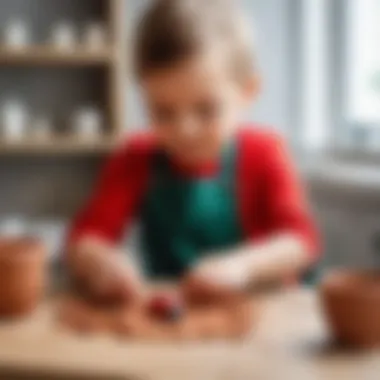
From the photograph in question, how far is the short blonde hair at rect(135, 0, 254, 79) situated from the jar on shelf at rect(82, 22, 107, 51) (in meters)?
0.48

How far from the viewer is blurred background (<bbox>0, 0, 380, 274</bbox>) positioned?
1.55m

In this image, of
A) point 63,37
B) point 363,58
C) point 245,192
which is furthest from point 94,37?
point 245,192

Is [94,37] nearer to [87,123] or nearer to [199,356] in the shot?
[87,123]

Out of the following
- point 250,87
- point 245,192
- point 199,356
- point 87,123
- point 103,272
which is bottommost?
point 199,356

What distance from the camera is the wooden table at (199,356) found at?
0.75 meters

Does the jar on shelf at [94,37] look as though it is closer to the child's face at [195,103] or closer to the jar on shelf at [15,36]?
the jar on shelf at [15,36]

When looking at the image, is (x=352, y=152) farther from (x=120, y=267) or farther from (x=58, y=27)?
(x=120, y=267)

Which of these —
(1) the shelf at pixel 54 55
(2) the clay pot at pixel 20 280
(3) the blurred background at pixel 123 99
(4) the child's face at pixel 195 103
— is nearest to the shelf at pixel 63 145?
(3) the blurred background at pixel 123 99

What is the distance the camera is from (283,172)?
1.16m

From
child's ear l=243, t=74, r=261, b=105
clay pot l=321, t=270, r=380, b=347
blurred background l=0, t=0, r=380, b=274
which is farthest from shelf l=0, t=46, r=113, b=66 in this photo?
clay pot l=321, t=270, r=380, b=347

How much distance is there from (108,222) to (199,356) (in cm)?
39

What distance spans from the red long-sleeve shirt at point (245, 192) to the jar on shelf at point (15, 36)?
465mm

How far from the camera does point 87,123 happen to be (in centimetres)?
161

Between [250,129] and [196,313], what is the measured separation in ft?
1.15
